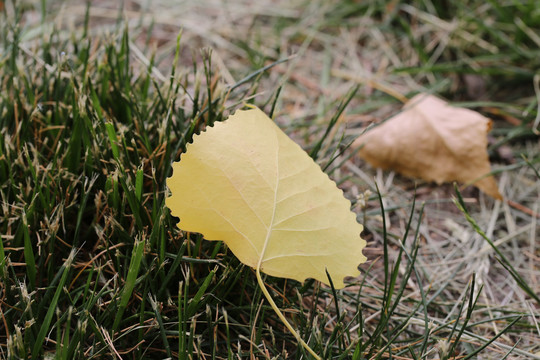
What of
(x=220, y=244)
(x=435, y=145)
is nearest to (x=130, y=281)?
(x=220, y=244)

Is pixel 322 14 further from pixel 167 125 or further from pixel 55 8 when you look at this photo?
pixel 167 125

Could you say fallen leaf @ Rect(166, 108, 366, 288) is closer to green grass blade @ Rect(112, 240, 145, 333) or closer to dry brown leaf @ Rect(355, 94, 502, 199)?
green grass blade @ Rect(112, 240, 145, 333)

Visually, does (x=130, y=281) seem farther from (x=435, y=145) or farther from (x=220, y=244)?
(x=435, y=145)

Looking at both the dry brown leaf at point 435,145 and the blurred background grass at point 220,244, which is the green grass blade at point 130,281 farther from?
the dry brown leaf at point 435,145

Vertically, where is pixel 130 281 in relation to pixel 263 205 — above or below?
below

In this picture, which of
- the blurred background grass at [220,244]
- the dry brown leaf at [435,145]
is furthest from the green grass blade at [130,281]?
the dry brown leaf at [435,145]
